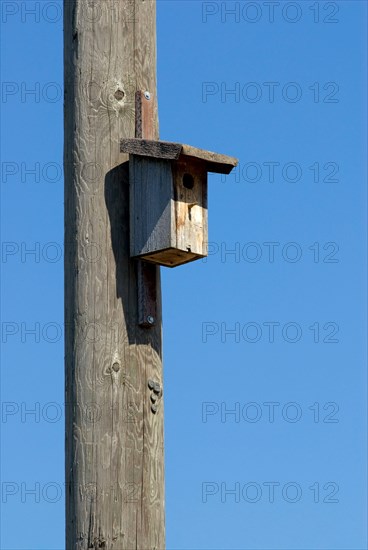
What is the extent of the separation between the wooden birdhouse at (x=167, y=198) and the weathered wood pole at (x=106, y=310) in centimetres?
5

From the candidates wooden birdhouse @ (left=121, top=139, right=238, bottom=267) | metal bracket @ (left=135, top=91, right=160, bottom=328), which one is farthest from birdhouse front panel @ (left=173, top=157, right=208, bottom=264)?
metal bracket @ (left=135, top=91, right=160, bottom=328)

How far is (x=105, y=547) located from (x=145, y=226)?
1.14 m

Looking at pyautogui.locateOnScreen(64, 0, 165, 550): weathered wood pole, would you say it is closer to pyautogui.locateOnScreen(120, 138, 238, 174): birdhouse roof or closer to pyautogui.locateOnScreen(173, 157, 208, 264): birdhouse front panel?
pyautogui.locateOnScreen(120, 138, 238, 174): birdhouse roof

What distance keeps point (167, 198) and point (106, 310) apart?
53cm

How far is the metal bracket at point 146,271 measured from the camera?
4.45 metres

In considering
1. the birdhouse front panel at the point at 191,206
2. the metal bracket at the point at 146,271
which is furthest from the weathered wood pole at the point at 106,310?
the birdhouse front panel at the point at 191,206

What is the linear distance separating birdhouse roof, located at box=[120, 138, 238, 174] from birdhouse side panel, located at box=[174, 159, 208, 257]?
59 millimetres

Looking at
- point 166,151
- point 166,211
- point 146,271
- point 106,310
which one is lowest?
point 106,310

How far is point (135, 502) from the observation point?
13.9 ft

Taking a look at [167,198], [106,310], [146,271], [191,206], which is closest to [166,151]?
[167,198]

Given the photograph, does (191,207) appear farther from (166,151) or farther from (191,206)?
(166,151)

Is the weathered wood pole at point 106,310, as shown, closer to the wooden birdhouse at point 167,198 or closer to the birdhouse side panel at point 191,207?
the wooden birdhouse at point 167,198

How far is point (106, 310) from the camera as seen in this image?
173 inches


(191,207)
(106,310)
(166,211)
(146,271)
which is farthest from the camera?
(191,207)
